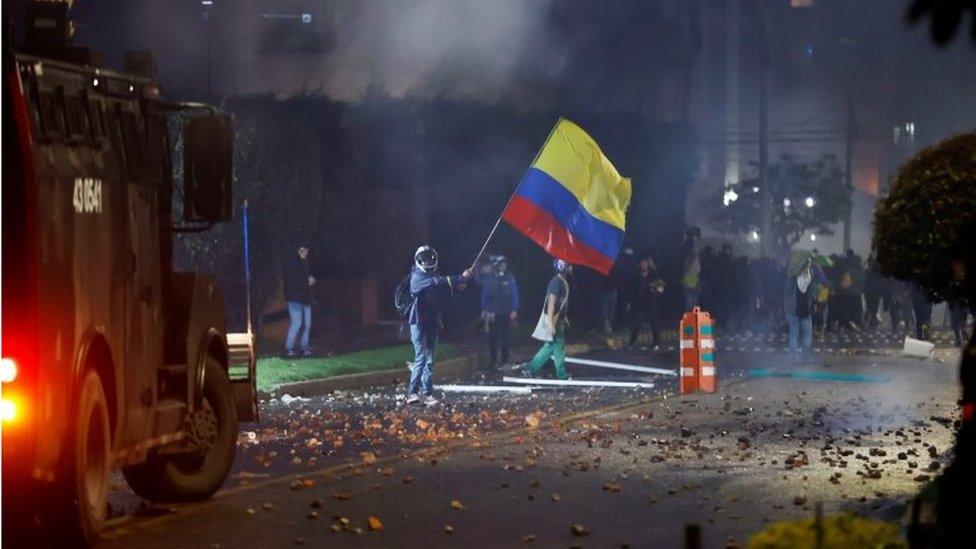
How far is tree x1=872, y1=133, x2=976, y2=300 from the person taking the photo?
1290 cm

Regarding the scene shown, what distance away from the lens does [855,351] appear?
32219 millimetres

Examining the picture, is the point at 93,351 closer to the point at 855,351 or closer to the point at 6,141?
the point at 6,141

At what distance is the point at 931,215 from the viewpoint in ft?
42.4

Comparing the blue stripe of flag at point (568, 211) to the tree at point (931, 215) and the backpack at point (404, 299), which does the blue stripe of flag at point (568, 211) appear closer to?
the backpack at point (404, 299)

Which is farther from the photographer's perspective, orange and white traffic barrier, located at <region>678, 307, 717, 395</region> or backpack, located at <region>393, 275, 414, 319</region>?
orange and white traffic barrier, located at <region>678, 307, 717, 395</region>

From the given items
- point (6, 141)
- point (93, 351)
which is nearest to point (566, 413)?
point (93, 351)

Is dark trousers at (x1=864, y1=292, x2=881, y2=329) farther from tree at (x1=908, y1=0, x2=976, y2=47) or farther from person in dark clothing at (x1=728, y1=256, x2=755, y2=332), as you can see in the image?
tree at (x1=908, y1=0, x2=976, y2=47)

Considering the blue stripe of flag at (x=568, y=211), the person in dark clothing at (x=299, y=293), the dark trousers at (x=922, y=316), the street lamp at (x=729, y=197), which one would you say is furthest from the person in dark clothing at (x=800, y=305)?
the street lamp at (x=729, y=197)

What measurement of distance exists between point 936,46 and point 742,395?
16.3m

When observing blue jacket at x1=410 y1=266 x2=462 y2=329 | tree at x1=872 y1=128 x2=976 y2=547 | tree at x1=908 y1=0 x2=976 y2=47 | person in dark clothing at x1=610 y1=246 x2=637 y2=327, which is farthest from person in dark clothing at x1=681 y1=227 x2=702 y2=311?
tree at x1=908 y1=0 x2=976 y2=47

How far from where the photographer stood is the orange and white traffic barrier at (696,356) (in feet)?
72.0

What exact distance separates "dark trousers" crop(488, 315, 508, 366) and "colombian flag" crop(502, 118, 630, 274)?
5.21 meters

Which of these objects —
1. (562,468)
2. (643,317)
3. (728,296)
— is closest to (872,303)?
(728,296)

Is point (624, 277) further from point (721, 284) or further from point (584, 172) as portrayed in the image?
point (584, 172)
